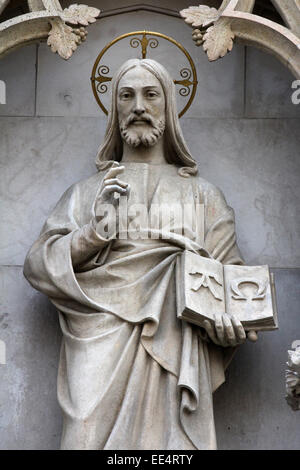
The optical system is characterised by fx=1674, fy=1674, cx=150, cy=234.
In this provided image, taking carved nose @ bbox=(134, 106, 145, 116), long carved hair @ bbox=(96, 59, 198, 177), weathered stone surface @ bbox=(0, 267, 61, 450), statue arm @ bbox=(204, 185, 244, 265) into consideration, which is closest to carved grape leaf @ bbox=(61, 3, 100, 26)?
long carved hair @ bbox=(96, 59, 198, 177)

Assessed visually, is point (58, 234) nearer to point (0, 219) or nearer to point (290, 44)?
point (0, 219)

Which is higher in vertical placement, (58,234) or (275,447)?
(58,234)

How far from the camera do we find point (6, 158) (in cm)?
916

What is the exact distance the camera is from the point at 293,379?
7.64 metres

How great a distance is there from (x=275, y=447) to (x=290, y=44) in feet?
6.70

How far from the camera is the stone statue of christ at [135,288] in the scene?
7.86 meters

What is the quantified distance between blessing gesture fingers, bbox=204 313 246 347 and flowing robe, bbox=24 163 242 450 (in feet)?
0.38

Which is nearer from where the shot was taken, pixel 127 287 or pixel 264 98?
pixel 127 287

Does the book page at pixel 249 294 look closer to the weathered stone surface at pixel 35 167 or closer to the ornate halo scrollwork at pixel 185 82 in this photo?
the ornate halo scrollwork at pixel 185 82

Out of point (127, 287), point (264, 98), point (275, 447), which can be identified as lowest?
point (275, 447)

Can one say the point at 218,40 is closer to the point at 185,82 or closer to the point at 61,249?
the point at 185,82

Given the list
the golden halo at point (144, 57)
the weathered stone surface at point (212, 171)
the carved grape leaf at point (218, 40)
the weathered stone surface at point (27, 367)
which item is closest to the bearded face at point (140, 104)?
the golden halo at point (144, 57)

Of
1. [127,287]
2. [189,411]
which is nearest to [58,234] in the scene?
[127,287]

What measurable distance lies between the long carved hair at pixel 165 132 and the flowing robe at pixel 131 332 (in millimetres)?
222
